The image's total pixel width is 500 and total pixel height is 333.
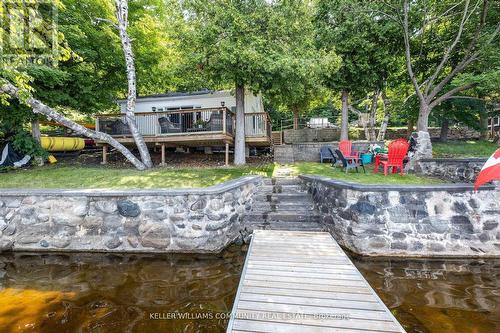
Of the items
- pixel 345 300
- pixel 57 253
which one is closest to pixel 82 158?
pixel 57 253

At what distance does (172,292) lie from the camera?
371cm

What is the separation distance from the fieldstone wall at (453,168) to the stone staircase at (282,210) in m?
5.09

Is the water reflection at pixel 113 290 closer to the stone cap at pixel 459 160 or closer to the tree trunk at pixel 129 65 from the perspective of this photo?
the tree trunk at pixel 129 65

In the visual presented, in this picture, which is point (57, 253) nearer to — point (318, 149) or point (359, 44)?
point (318, 149)

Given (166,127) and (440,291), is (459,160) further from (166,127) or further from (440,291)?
(166,127)

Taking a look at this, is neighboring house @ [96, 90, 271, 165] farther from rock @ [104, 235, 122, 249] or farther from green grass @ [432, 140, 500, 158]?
green grass @ [432, 140, 500, 158]

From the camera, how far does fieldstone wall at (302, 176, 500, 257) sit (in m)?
4.85

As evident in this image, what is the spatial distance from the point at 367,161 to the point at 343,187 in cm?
528

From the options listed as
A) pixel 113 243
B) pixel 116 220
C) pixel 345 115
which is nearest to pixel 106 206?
pixel 116 220

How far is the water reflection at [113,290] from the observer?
3000mm

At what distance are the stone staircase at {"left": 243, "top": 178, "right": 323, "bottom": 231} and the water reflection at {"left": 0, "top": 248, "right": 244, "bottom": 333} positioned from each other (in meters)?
1.06

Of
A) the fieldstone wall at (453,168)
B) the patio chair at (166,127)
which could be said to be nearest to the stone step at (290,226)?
the fieldstone wall at (453,168)

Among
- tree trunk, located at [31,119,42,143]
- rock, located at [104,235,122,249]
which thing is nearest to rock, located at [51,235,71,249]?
rock, located at [104,235,122,249]

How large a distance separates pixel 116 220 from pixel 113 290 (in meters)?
1.94
